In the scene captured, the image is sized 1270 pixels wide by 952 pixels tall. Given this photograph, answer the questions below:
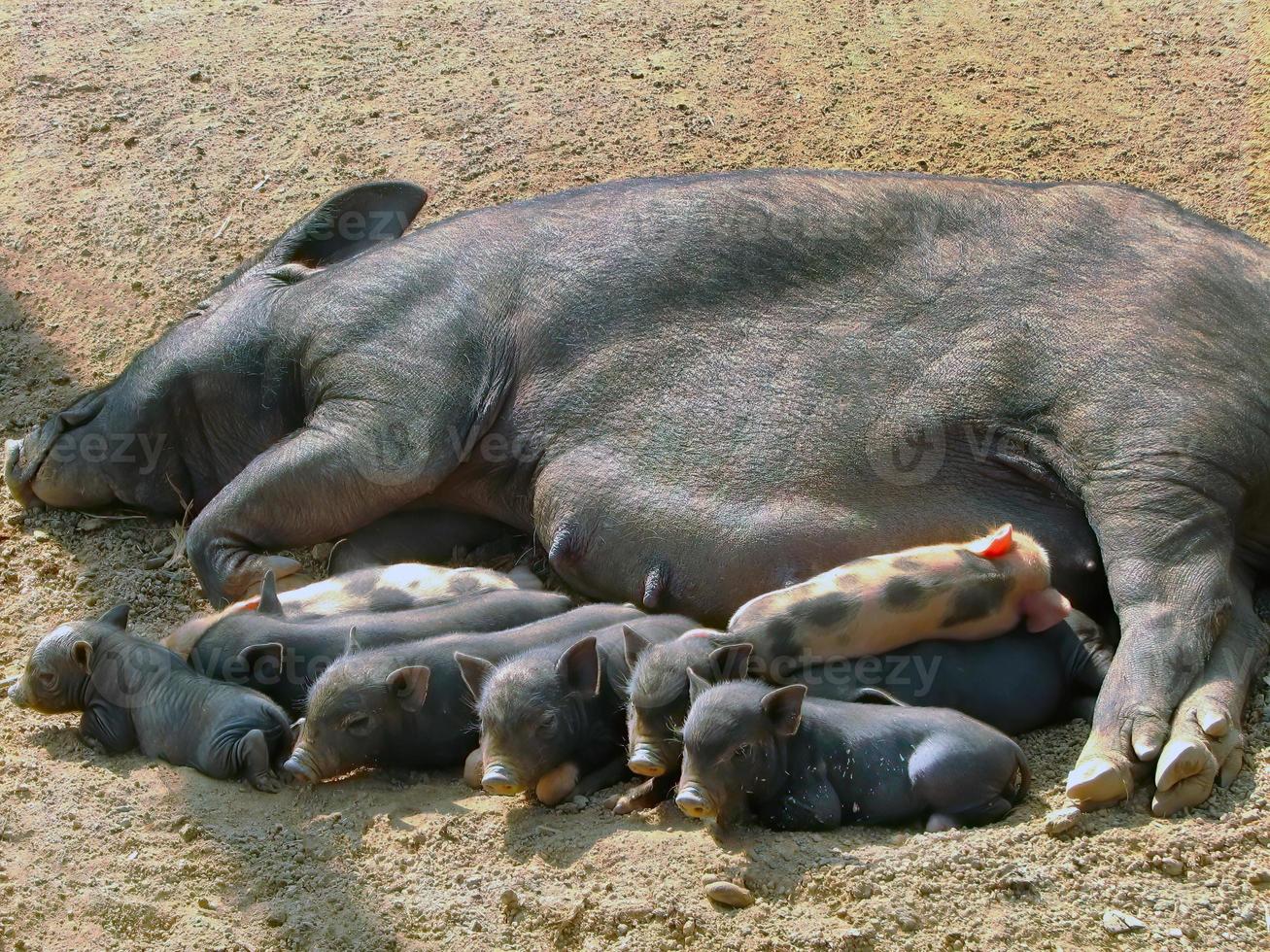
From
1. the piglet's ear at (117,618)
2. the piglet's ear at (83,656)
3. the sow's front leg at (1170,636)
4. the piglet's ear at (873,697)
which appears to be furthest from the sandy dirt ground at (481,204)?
the piglet's ear at (873,697)

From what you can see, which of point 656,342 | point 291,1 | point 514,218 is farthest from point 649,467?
point 291,1

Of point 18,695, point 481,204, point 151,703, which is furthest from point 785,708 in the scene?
point 481,204

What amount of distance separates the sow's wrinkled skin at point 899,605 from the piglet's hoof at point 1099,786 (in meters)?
0.68

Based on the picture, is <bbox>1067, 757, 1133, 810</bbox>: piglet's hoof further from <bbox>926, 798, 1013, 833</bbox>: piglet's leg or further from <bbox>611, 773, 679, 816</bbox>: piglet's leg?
<bbox>611, 773, 679, 816</bbox>: piglet's leg

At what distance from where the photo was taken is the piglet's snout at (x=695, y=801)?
4.11m

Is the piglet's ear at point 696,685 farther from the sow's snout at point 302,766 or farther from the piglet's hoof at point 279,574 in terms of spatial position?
the piglet's hoof at point 279,574

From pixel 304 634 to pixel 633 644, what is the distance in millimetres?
1119

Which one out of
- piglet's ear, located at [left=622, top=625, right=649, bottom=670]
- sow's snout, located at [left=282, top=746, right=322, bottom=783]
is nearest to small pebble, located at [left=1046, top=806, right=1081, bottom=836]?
piglet's ear, located at [left=622, top=625, right=649, bottom=670]

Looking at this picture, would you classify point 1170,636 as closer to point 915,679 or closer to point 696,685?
point 915,679

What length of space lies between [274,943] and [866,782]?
160cm

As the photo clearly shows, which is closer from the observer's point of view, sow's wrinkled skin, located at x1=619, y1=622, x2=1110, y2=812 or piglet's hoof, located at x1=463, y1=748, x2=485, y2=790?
sow's wrinkled skin, located at x1=619, y1=622, x2=1110, y2=812

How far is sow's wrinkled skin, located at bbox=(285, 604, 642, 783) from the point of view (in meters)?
4.68

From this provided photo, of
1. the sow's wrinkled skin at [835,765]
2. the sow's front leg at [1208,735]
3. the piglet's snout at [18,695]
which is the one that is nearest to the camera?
the sow's wrinkled skin at [835,765]

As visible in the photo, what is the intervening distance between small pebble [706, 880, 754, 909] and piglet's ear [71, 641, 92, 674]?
87.5 inches
